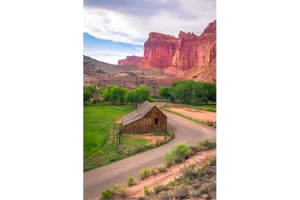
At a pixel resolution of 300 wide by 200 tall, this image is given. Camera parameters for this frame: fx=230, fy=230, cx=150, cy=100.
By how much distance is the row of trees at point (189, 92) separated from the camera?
5094 mm

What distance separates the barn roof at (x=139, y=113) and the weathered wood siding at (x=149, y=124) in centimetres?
6

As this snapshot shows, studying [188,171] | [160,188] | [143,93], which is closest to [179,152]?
[188,171]

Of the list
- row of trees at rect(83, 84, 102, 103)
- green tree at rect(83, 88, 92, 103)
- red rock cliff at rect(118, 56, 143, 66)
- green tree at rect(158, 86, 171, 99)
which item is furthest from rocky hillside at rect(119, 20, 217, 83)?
green tree at rect(83, 88, 92, 103)

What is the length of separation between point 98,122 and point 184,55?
108 inches

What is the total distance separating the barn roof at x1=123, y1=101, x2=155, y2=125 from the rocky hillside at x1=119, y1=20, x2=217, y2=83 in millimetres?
1173

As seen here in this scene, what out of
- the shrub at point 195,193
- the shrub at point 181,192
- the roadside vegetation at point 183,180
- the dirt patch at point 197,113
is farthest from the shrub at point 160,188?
the dirt patch at point 197,113

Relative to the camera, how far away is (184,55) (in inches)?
228

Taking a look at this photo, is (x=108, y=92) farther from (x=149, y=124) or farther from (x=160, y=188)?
(x=160, y=188)

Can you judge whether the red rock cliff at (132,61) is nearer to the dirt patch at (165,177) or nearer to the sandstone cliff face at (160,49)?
the sandstone cliff face at (160,49)

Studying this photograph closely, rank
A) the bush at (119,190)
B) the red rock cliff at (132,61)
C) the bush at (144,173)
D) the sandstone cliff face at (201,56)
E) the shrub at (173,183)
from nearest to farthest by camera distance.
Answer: the bush at (119,190)
the shrub at (173,183)
the bush at (144,173)
the sandstone cliff face at (201,56)
the red rock cliff at (132,61)

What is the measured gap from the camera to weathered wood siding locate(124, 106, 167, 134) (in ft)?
14.9

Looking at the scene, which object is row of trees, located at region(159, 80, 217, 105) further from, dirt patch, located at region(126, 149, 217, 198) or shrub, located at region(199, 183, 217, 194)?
shrub, located at region(199, 183, 217, 194)
